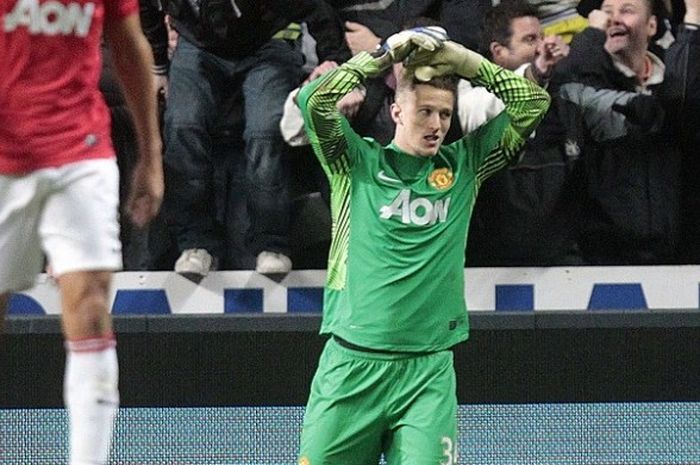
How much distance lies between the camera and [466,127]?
5703 millimetres

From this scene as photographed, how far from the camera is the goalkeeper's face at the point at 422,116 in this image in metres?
4.04

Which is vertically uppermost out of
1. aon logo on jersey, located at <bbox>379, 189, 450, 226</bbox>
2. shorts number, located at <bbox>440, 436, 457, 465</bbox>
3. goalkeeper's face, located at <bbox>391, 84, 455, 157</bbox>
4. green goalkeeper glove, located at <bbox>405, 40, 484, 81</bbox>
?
green goalkeeper glove, located at <bbox>405, 40, 484, 81</bbox>

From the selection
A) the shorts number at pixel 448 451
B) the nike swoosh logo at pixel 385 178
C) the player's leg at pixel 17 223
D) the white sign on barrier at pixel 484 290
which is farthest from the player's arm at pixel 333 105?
the white sign on barrier at pixel 484 290

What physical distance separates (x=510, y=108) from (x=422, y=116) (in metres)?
0.35

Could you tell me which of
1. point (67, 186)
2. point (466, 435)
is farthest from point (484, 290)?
point (67, 186)

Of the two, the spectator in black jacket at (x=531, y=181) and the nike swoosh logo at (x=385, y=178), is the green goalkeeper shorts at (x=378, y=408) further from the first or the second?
the spectator in black jacket at (x=531, y=181)

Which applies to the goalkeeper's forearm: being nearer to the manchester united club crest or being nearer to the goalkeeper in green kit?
the goalkeeper in green kit

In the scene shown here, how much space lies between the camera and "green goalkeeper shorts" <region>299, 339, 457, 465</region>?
3895 mm

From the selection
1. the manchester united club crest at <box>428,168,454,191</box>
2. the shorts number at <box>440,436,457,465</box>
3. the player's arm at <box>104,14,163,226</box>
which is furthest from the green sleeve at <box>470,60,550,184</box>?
the player's arm at <box>104,14,163,226</box>

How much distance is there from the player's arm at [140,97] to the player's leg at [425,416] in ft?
3.43

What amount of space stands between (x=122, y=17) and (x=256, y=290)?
2893 millimetres

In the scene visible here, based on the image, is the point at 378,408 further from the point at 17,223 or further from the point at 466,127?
the point at 466,127

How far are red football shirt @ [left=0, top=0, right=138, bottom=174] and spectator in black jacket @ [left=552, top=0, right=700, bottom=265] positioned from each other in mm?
3128

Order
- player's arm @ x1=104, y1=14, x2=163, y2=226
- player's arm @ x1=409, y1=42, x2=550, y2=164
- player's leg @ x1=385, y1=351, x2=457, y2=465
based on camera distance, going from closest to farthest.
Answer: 1. player's arm @ x1=104, y1=14, x2=163, y2=226
2. player's leg @ x1=385, y1=351, x2=457, y2=465
3. player's arm @ x1=409, y1=42, x2=550, y2=164
